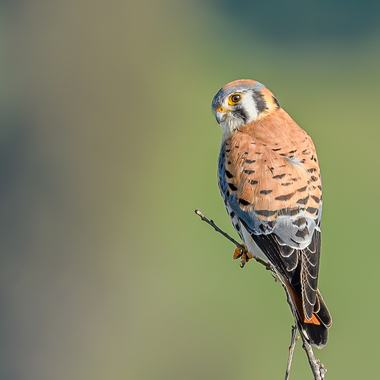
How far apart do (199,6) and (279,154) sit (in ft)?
55.5

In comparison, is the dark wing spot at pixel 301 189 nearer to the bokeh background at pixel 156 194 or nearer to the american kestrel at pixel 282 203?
the american kestrel at pixel 282 203

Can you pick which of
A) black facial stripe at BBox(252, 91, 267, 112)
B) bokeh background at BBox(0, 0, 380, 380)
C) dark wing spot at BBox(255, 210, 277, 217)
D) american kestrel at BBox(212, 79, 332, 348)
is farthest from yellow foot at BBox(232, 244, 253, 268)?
bokeh background at BBox(0, 0, 380, 380)

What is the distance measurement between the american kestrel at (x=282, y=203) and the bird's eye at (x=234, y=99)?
15 cm

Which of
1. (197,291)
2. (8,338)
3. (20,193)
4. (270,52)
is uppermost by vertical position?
(270,52)

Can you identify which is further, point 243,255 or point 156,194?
point 156,194

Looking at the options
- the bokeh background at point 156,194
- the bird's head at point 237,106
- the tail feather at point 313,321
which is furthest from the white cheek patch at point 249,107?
the bokeh background at point 156,194

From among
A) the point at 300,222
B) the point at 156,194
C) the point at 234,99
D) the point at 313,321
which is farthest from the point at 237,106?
the point at 156,194

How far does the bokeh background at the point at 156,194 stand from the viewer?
739 cm

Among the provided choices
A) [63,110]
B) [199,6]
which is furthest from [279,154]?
[199,6]

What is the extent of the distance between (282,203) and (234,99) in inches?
31.3

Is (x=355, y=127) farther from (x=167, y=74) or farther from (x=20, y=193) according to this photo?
(x=20, y=193)

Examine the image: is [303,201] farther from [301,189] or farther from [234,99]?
[234,99]

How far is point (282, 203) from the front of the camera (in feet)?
9.73

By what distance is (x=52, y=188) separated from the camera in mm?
11219
